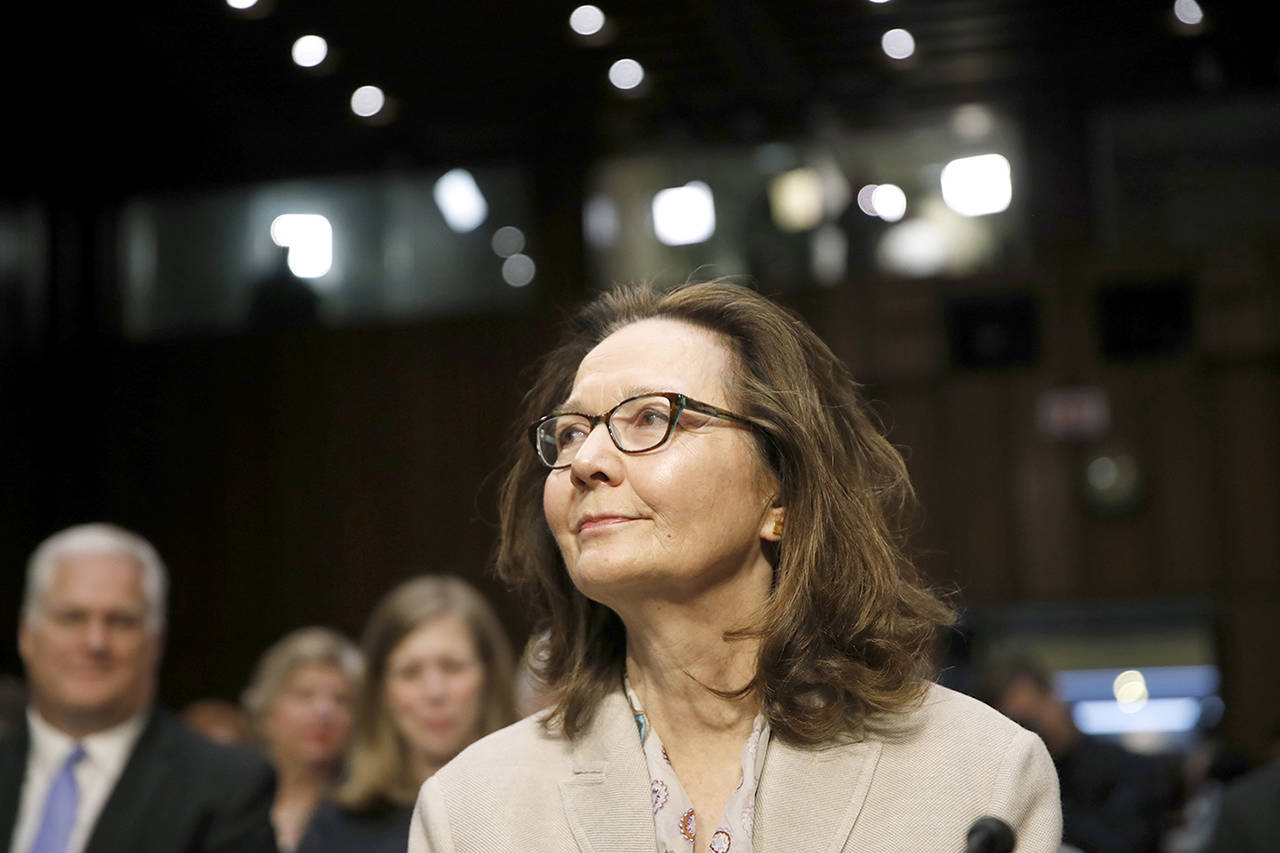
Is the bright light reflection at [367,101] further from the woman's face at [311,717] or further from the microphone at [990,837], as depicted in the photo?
the microphone at [990,837]

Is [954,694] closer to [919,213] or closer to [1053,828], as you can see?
[1053,828]

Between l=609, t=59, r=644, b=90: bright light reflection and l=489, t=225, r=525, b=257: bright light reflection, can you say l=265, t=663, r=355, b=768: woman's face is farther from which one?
l=489, t=225, r=525, b=257: bright light reflection

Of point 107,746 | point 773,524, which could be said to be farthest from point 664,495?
point 107,746

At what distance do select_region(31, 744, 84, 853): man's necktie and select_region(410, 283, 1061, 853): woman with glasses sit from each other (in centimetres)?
141

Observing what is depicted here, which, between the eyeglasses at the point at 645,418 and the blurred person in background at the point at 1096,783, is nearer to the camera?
the eyeglasses at the point at 645,418

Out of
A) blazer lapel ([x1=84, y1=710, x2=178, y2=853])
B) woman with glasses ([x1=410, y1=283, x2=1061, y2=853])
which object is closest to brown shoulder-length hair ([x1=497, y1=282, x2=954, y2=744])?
woman with glasses ([x1=410, y1=283, x2=1061, y2=853])

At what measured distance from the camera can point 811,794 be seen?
182 centimetres

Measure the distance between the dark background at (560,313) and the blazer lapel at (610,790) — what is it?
6.91 metres

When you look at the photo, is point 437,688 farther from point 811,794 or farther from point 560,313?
point 560,313

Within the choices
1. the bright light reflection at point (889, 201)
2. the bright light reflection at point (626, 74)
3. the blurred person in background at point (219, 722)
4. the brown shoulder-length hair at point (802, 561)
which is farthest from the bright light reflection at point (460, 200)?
the brown shoulder-length hair at point (802, 561)

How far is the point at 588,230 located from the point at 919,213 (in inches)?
91.8

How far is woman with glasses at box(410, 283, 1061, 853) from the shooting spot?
71.6 inches

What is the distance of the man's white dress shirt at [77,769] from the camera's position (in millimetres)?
2994

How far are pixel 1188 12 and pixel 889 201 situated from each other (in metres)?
2.25
